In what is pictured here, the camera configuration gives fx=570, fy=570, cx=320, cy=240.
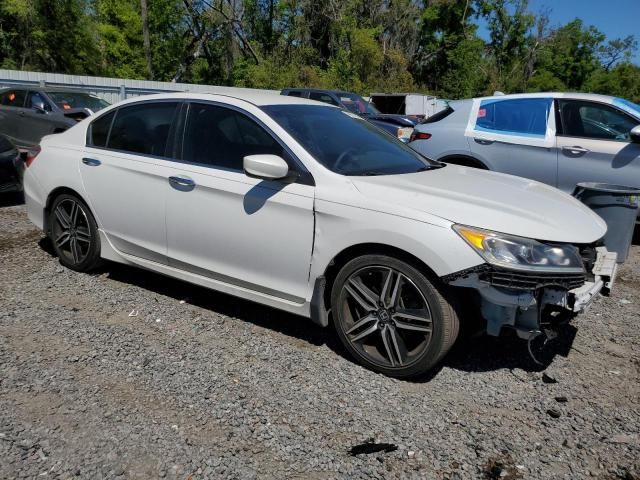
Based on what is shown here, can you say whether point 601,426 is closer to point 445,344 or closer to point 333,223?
point 445,344

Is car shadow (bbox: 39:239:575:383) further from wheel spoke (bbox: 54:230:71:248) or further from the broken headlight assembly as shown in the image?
the broken headlight assembly

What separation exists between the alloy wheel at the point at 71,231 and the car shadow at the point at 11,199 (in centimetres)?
351

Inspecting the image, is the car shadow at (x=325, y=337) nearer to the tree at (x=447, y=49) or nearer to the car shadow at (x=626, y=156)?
the car shadow at (x=626, y=156)

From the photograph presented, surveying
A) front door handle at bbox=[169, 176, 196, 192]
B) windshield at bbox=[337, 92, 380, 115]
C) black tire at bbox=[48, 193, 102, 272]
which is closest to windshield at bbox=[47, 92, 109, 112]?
windshield at bbox=[337, 92, 380, 115]

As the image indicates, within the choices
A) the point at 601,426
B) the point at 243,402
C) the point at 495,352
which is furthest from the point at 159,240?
the point at 601,426

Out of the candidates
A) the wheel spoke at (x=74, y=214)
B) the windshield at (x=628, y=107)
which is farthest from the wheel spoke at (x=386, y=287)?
the windshield at (x=628, y=107)

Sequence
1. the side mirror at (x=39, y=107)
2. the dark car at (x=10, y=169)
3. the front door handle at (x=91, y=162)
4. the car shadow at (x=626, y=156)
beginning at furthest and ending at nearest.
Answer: the side mirror at (x=39, y=107), the dark car at (x=10, y=169), the car shadow at (x=626, y=156), the front door handle at (x=91, y=162)

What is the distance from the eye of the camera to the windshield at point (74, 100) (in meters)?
11.9

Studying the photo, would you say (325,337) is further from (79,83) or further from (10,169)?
(79,83)

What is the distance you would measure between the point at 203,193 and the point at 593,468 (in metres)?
2.84

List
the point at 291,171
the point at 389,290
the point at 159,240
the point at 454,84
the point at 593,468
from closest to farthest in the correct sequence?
the point at 593,468
the point at 389,290
the point at 291,171
the point at 159,240
the point at 454,84

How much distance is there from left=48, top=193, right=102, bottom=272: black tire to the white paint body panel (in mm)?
123

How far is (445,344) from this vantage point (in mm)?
3227

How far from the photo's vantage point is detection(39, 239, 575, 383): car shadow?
3725 mm
